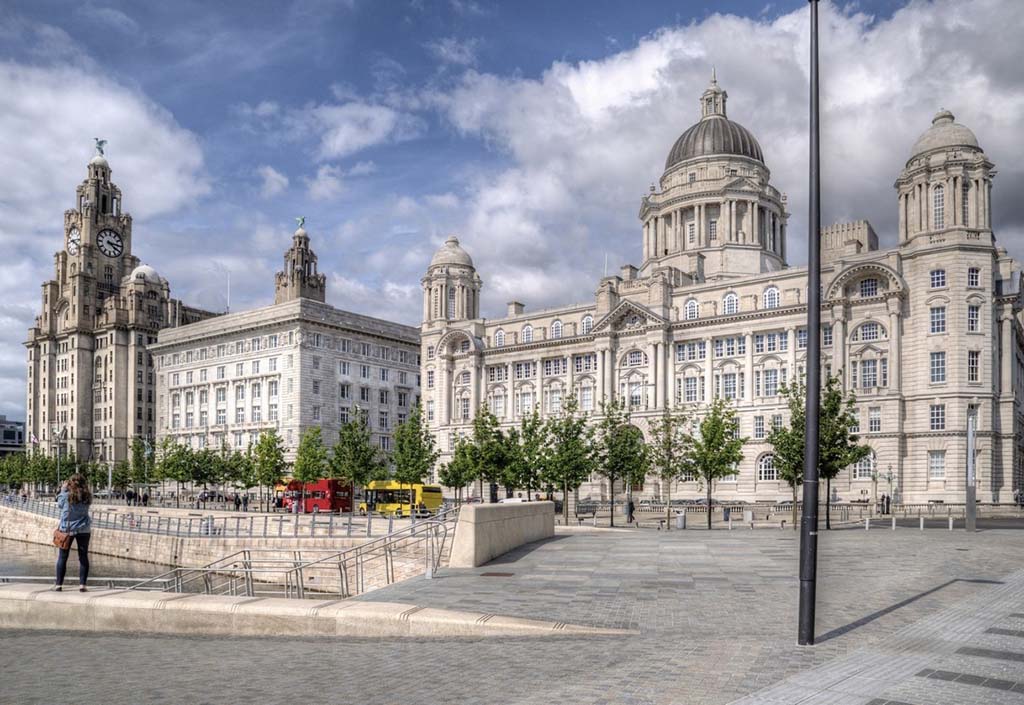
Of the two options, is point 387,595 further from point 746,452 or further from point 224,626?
point 746,452

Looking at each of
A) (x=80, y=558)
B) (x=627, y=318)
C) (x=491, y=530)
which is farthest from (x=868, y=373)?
(x=80, y=558)

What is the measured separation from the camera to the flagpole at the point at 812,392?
12.4 metres

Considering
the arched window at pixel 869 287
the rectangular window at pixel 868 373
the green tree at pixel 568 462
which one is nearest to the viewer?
the green tree at pixel 568 462

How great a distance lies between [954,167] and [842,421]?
40.0m

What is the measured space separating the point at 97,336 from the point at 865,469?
114m

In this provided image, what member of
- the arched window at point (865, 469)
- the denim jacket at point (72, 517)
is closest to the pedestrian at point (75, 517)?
the denim jacket at point (72, 517)

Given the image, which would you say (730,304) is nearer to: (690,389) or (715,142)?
(690,389)

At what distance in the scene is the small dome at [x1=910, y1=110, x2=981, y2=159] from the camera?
7112 centimetres

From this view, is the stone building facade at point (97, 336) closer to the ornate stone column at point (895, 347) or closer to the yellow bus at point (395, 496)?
the yellow bus at point (395, 496)

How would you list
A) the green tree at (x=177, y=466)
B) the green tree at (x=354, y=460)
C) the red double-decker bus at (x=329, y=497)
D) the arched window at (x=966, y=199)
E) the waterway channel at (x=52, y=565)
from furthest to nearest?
the green tree at (x=177, y=466)
the green tree at (x=354, y=460)
the arched window at (x=966, y=199)
the red double-decker bus at (x=329, y=497)
the waterway channel at (x=52, y=565)

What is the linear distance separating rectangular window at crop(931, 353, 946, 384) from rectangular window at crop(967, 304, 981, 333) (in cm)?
284

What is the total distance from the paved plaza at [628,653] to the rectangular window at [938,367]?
55.0 metres

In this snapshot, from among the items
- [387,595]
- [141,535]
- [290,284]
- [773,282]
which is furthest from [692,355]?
[290,284]

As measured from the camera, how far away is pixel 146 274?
462ft
